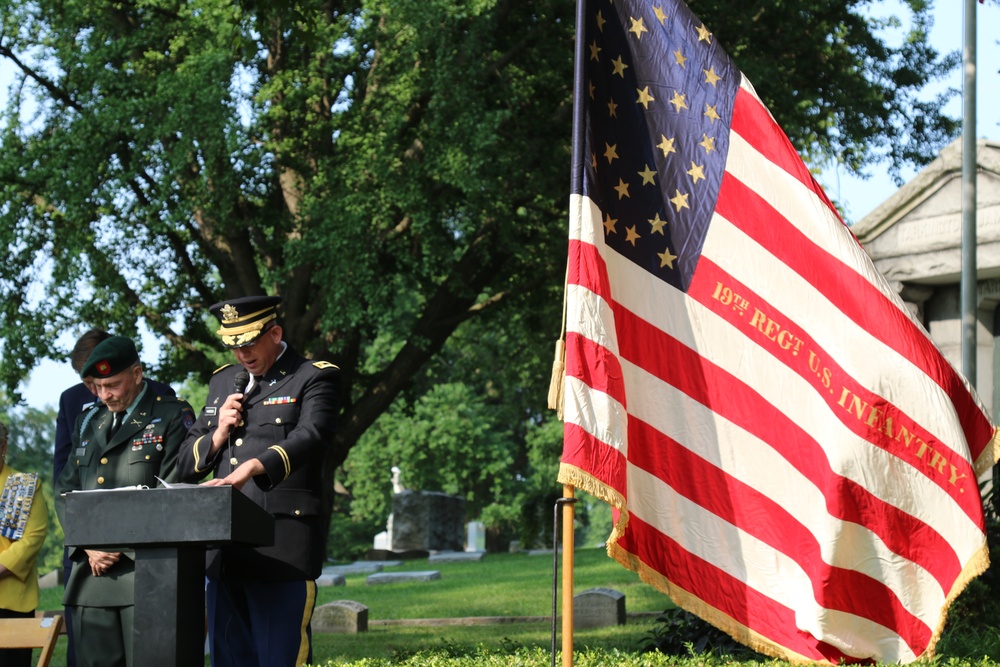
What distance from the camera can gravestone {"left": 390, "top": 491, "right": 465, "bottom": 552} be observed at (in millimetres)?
32406

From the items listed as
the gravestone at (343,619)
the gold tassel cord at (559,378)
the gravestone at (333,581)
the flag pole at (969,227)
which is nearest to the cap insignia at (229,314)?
the gold tassel cord at (559,378)

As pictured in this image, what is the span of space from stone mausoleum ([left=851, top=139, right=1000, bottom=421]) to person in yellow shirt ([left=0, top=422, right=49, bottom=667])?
8.94 meters

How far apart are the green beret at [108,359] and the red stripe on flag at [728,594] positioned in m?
2.67

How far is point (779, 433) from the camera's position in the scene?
20.3 ft

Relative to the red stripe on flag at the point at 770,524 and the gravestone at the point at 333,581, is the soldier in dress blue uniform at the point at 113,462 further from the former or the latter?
the gravestone at the point at 333,581

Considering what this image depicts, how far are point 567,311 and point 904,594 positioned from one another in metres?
2.18

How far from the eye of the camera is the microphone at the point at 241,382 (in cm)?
601

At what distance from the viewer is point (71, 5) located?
18047 millimetres

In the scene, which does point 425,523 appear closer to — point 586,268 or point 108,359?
point 108,359

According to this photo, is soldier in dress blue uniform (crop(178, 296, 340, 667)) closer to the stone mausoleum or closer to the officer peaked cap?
the officer peaked cap

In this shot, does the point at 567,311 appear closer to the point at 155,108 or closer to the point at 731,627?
the point at 731,627

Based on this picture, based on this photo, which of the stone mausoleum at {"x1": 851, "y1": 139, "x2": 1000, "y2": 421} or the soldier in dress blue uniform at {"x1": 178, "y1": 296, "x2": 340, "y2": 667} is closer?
the soldier in dress blue uniform at {"x1": 178, "y1": 296, "x2": 340, "y2": 667}

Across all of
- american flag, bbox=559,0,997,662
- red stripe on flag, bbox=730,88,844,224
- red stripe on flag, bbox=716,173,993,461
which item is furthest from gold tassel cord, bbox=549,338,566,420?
red stripe on flag, bbox=730,88,844,224

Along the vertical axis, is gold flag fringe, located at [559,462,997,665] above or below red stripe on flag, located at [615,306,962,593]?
below
